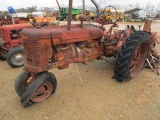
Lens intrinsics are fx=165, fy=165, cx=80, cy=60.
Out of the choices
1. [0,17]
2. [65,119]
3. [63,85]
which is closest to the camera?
[65,119]

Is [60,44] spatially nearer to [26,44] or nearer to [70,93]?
[26,44]

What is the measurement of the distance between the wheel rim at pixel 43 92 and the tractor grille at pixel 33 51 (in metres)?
0.43

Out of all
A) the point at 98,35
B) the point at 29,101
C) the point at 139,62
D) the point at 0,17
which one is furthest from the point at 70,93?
the point at 0,17

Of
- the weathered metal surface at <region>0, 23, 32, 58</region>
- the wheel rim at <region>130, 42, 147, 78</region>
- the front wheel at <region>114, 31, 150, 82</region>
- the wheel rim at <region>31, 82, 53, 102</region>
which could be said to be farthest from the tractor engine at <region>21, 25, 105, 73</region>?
the weathered metal surface at <region>0, 23, 32, 58</region>

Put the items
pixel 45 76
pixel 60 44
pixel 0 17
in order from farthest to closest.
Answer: pixel 0 17
pixel 60 44
pixel 45 76

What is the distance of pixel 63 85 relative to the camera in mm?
3803

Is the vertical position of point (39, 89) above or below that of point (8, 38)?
below

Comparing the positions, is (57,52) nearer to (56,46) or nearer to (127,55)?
(56,46)

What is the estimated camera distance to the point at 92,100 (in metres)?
3.20

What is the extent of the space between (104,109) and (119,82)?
1.12 m

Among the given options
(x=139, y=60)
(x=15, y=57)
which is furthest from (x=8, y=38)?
(x=139, y=60)

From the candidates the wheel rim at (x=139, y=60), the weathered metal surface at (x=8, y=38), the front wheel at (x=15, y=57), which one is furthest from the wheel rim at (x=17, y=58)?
the wheel rim at (x=139, y=60)

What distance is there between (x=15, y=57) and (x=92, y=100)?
3.15 metres

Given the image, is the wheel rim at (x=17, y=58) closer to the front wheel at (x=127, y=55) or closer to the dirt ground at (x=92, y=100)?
the dirt ground at (x=92, y=100)
